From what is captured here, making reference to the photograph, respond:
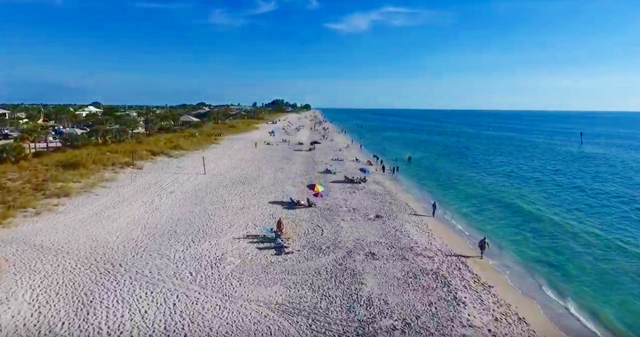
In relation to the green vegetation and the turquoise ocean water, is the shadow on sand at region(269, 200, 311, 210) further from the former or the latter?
the green vegetation

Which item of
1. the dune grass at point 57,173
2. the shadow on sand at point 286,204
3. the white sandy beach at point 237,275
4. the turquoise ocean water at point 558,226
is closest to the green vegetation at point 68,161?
the dune grass at point 57,173

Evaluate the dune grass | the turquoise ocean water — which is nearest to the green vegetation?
the dune grass

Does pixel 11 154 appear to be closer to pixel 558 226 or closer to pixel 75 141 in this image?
pixel 75 141

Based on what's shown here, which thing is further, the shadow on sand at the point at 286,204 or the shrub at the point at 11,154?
the shrub at the point at 11,154

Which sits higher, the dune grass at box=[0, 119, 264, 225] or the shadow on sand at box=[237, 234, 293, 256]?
the dune grass at box=[0, 119, 264, 225]

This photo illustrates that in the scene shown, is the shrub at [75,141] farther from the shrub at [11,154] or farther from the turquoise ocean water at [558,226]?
the turquoise ocean water at [558,226]

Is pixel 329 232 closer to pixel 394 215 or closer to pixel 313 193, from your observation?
pixel 394 215

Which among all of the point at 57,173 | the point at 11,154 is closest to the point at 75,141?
the point at 11,154

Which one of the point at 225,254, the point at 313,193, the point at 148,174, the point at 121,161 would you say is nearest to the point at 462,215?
the point at 313,193

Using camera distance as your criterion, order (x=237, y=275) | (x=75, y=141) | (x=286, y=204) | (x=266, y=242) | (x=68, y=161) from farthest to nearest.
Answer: (x=75, y=141), (x=68, y=161), (x=286, y=204), (x=266, y=242), (x=237, y=275)
